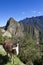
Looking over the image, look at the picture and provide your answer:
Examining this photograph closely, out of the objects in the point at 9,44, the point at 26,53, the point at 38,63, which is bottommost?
the point at 38,63

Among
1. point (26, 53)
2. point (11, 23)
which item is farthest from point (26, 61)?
point (11, 23)

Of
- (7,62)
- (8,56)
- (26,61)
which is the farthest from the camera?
(26,61)

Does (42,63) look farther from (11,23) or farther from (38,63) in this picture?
(11,23)

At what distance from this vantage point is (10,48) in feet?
82.5

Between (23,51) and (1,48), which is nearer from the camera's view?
(1,48)

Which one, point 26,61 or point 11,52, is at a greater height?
point 11,52

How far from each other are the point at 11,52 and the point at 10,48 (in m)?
0.77

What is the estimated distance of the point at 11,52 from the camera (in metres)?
25.6

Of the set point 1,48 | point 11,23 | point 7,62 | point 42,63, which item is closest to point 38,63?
point 42,63

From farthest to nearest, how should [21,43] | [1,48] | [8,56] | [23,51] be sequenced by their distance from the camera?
[21,43], [23,51], [1,48], [8,56]

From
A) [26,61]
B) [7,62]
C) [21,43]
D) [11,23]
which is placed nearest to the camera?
[7,62]

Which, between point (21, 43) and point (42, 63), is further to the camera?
point (21, 43)

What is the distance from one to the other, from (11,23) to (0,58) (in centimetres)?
9476

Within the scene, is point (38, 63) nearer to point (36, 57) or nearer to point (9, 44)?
point (36, 57)
